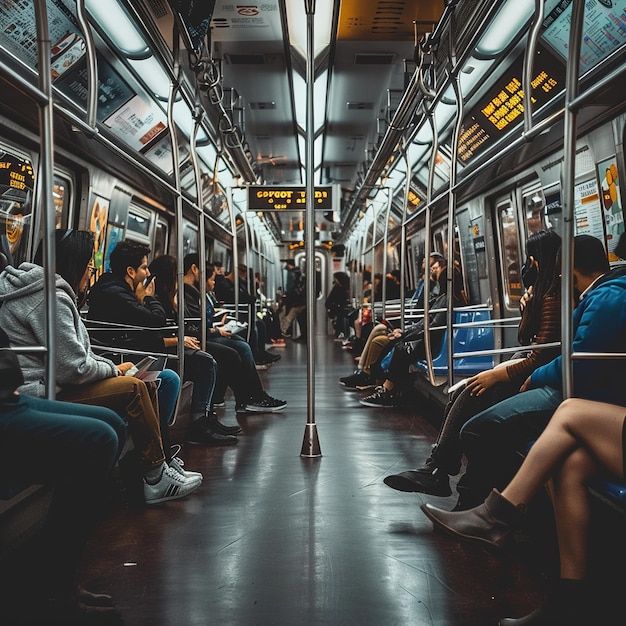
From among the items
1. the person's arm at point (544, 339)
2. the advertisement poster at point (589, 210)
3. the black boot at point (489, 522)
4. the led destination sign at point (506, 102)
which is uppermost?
the led destination sign at point (506, 102)

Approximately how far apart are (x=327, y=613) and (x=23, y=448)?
107cm

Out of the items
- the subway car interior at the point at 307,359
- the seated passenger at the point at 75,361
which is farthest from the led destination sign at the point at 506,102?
the seated passenger at the point at 75,361

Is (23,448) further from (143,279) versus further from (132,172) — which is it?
(132,172)

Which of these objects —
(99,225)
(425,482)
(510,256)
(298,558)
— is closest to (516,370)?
(425,482)

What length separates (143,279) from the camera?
461cm

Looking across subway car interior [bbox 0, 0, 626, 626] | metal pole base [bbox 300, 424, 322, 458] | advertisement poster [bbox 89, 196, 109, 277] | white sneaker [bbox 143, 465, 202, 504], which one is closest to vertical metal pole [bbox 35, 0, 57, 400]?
subway car interior [bbox 0, 0, 626, 626]

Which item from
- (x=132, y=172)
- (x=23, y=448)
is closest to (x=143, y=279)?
(x=132, y=172)

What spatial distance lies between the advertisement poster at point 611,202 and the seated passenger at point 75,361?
263cm

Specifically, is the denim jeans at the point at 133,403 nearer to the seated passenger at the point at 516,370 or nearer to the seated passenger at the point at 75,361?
the seated passenger at the point at 75,361

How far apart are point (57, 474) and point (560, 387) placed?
1780mm

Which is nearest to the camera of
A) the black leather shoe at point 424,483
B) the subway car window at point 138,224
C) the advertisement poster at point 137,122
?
the black leather shoe at point 424,483

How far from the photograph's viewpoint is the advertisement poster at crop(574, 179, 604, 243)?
4207mm

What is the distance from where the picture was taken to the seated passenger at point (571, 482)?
2102 millimetres

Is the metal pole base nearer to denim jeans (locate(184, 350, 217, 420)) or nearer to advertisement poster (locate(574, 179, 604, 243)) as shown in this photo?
denim jeans (locate(184, 350, 217, 420))
